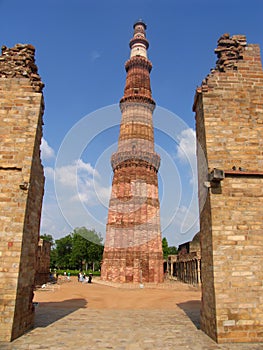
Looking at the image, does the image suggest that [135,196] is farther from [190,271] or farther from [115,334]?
[115,334]

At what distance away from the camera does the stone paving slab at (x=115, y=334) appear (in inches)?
224

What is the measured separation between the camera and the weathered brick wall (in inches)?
241

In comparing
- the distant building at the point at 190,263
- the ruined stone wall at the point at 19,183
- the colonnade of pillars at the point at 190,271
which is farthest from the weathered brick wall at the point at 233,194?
the distant building at the point at 190,263

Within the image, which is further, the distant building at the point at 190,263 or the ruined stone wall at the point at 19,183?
the distant building at the point at 190,263

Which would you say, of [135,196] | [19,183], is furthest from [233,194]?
[135,196]

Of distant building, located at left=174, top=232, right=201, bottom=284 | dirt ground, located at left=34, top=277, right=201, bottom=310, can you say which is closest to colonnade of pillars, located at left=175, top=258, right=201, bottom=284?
distant building, located at left=174, top=232, right=201, bottom=284

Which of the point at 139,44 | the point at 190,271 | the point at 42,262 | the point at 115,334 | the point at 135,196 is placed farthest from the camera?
→ the point at 139,44

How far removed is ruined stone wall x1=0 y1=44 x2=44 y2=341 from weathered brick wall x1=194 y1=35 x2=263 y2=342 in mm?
4220

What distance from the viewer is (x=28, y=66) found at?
8047 millimetres

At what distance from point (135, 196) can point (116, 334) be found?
17.3m

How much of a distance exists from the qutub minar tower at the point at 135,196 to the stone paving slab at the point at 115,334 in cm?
1324

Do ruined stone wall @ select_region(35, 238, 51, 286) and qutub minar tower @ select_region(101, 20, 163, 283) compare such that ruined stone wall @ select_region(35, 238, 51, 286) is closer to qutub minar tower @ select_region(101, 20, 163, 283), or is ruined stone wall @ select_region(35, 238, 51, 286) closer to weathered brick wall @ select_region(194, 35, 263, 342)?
qutub minar tower @ select_region(101, 20, 163, 283)

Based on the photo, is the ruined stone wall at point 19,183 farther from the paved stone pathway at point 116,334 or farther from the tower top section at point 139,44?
the tower top section at point 139,44

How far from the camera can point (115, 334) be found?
6688 mm
